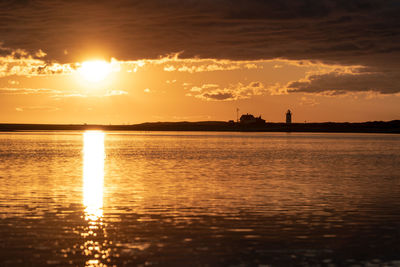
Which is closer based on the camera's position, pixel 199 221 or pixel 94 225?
pixel 94 225

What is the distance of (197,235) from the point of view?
68.1 ft

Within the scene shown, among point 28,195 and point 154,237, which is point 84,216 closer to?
point 154,237

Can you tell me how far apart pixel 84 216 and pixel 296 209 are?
36.5 feet

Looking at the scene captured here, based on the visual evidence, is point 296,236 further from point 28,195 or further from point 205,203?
point 28,195

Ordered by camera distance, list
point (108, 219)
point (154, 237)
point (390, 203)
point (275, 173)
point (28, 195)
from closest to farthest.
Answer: point (154, 237) < point (108, 219) < point (390, 203) < point (28, 195) < point (275, 173)

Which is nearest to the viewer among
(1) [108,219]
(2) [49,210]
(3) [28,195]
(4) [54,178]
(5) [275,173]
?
(1) [108,219]

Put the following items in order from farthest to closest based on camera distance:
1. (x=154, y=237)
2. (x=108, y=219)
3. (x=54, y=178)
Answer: (x=54, y=178) < (x=108, y=219) < (x=154, y=237)

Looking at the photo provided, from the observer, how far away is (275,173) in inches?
1917

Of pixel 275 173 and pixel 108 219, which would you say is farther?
pixel 275 173

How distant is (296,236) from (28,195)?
19261mm

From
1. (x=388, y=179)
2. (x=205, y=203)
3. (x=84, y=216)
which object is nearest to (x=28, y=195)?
(x=84, y=216)

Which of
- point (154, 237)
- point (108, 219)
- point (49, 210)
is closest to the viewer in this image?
point (154, 237)

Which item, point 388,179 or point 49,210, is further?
point 388,179

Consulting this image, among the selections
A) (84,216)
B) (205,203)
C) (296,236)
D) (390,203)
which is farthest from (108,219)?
(390,203)
